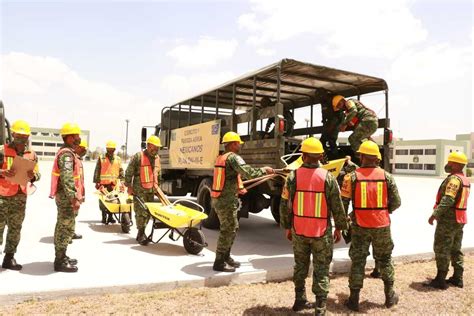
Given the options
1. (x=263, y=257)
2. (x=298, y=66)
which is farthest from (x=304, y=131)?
(x=263, y=257)

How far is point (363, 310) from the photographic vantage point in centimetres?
411

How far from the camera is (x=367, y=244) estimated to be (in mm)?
4273

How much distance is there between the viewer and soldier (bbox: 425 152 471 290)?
480 cm

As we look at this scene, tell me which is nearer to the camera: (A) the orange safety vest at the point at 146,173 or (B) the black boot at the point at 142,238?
(B) the black boot at the point at 142,238

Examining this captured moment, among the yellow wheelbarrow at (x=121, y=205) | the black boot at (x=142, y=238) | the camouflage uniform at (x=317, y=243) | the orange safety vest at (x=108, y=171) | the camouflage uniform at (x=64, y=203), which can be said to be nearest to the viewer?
the camouflage uniform at (x=317, y=243)

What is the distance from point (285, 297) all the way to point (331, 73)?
4.11 m

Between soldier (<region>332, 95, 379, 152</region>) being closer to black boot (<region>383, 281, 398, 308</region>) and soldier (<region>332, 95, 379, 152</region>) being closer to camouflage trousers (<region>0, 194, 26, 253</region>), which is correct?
black boot (<region>383, 281, 398, 308</region>)

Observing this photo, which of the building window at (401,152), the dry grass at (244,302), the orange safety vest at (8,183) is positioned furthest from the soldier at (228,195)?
Result: the building window at (401,152)

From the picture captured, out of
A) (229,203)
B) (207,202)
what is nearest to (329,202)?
(229,203)

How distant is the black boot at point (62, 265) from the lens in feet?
15.5

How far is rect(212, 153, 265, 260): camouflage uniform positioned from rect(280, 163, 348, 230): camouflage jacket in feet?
3.17

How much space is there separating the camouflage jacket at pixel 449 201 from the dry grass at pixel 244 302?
0.90 metres

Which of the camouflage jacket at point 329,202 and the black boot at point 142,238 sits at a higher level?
the camouflage jacket at point 329,202

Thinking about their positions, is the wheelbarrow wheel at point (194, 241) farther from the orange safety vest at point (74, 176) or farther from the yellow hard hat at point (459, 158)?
the yellow hard hat at point (459, 158)
